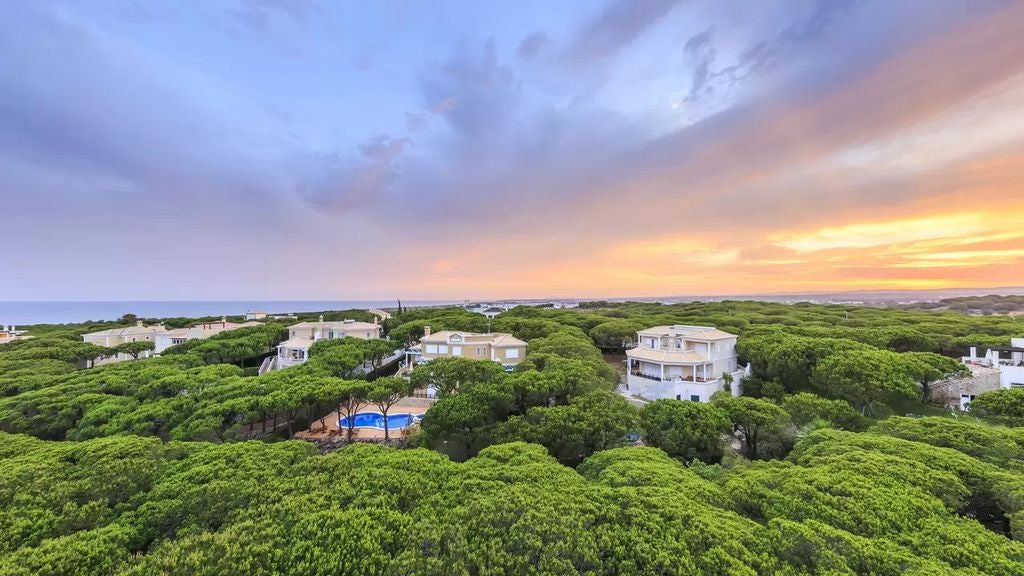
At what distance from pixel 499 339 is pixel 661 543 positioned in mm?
24528

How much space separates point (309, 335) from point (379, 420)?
21445 millimetres

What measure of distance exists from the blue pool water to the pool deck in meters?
0.49

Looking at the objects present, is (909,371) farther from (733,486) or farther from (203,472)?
(203,472)

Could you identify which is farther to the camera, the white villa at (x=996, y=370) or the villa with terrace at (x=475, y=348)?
the villa with terrace at (x=475, y=348)

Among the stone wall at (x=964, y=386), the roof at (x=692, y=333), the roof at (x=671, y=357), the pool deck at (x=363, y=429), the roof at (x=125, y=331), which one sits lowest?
the pool deck at (x=363, y=429)

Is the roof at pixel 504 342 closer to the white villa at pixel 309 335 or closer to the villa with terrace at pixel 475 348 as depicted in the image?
the villa with terrace at pixel 475 348

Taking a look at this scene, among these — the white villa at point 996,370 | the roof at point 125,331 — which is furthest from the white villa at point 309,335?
the white villa at point 996,370

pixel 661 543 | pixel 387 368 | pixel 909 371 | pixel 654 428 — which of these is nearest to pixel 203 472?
pixel 661 543

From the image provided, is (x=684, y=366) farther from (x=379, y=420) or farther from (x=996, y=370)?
(x=379, y=420)

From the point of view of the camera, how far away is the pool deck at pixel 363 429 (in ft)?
75.1

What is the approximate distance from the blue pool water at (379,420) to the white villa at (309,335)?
43.1 ft

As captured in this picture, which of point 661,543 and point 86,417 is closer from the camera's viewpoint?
point 661,543

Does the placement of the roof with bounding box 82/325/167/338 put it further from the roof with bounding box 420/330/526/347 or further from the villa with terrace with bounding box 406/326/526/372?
the roof with bounding box 420/330/526/347

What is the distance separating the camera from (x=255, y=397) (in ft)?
64.8
